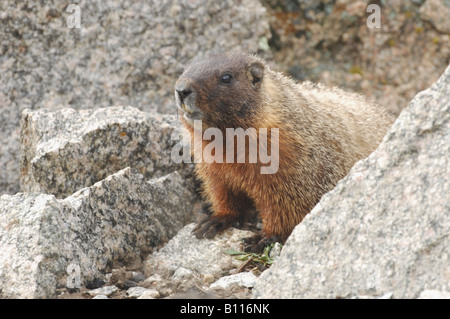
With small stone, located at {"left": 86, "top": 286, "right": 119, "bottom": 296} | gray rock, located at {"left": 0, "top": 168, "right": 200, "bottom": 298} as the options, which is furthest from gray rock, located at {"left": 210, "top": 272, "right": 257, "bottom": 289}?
gray rock, located at {"left": 0, "top": 168, "right": 200, "bottom": 298}

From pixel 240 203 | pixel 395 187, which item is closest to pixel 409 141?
pixel 395 187

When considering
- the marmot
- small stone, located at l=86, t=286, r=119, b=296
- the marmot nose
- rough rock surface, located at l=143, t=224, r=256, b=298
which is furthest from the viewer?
the marmot

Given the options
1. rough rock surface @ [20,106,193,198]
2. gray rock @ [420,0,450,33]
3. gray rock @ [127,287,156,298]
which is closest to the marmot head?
rough rock surface @ [20,106,193,198]

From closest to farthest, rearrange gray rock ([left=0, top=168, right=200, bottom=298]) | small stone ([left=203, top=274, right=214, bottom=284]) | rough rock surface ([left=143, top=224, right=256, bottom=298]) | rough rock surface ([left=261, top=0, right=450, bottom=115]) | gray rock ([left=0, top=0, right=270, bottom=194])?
gray rock ([left=0, top=168, right=200, bottom=298]) → rough rock surface ([left=143, top=224, right=256, bottom=298]) → small stone ([left=203, top=274, right=214, bottom=284]) → gray rock ([left=0, top=0, right=270, bottom=194]) → rough rock surface ([left=261, top=0, right=450, bottom=115])

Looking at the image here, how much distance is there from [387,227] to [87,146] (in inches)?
115

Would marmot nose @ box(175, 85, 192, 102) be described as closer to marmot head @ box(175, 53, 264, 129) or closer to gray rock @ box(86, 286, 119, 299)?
marmot head @ box(175, 53, 264, 129)

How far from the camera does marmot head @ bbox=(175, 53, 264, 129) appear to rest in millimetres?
4633

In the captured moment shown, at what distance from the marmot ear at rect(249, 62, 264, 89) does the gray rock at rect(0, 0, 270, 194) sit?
168 centimetres

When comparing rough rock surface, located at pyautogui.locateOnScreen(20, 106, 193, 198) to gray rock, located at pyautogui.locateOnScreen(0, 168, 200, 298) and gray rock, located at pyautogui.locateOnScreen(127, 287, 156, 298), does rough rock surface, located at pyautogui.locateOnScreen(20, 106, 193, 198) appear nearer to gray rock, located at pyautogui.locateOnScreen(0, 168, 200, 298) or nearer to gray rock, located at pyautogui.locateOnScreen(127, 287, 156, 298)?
gray rock, located at pyautogui.locateOnScreen(0, 168, 200, 298)

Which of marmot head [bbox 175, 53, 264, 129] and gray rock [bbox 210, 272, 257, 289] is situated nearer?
gray rock [bbox 210, 272, 257, 289]

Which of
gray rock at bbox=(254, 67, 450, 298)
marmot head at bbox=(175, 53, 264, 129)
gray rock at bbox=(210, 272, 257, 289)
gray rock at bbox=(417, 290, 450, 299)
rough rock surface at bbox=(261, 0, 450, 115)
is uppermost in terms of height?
rough rock surface at bbox=(261, 0, 450, 115)

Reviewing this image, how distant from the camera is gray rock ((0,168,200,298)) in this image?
3.62 metres

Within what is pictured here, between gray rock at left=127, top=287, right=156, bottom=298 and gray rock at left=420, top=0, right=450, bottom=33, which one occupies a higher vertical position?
gray rock at left=420, top=0, right=450, bottom=33
